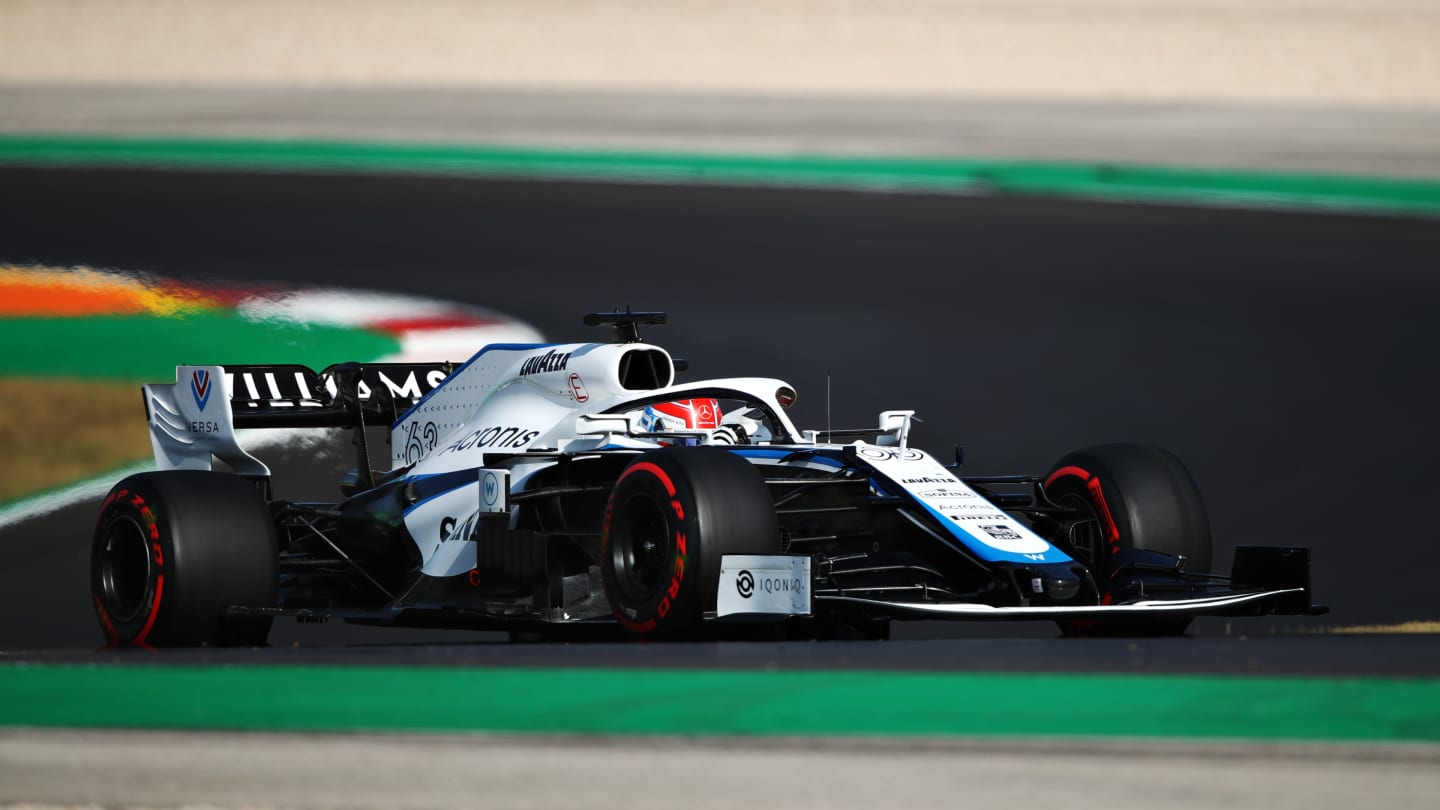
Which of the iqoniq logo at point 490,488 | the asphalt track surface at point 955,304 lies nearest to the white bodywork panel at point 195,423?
the asphalt track surface at point 955,304

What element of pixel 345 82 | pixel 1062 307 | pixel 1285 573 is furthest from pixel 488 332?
pixel 345 82

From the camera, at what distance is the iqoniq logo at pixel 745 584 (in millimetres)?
9648

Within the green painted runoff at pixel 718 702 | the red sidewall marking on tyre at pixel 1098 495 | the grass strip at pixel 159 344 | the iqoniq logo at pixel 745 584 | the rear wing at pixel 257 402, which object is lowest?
the green painted runoff at pixel 718 702

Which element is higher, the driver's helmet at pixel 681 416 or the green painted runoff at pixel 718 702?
the driver's helmet at pixel 681 416

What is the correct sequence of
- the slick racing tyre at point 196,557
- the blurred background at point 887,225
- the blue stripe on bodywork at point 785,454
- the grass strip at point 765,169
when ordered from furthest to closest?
the grass strip at point 765,169 → the blurred background at point 887,225 → the slick racing tyre at point 196,557 → the blue stripe on bodywork at point 785,454

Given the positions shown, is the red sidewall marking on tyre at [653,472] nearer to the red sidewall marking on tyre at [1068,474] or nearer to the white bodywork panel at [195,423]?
the red sidewall marking on tyre at [1068,474]

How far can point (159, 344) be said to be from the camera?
17875mm

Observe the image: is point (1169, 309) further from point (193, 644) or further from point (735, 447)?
point (193, 644)

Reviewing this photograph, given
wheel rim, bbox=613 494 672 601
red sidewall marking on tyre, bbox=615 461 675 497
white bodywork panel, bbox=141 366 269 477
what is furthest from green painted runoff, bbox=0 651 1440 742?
white bodywork panel, bbox=141 366 269 477

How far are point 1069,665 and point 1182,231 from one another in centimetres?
1338

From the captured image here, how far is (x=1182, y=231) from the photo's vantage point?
2131cm

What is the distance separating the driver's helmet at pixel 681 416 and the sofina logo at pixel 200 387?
278cm

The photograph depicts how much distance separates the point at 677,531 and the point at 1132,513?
8.82 feet

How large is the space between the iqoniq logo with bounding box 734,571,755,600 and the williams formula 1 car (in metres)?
0.02
